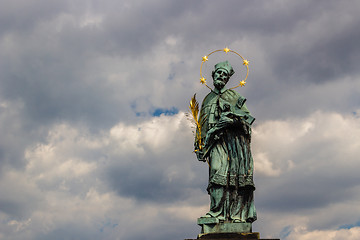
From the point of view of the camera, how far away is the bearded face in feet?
65.2

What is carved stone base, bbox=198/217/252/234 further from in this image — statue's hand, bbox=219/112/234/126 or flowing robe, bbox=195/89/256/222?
statue's hand, bbox=219/112/234/126

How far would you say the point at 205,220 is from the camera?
18.0 metres

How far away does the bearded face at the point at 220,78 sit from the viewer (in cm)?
1988

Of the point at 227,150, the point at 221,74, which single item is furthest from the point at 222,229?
the point at 221,74

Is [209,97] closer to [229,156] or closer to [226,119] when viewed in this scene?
[226,119]

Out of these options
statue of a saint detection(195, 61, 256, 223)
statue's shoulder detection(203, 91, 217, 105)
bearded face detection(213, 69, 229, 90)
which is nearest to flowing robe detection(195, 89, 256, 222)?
statue of a saint detection(195, 61, 256, 223)

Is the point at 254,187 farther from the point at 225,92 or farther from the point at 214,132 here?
the point at 225,92

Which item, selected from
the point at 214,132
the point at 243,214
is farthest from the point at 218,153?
the point at 243,214

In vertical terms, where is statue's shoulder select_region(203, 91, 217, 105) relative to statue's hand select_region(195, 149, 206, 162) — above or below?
above

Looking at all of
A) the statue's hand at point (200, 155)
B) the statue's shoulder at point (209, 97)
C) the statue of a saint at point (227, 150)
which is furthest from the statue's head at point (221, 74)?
the statue's hand at point (200, 155)

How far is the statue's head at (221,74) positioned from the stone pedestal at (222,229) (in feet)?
15.7

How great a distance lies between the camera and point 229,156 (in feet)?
62.4

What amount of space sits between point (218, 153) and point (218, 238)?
9.70 ft

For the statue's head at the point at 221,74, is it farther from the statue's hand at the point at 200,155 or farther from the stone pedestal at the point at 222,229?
the stone pedestal at the point at 222,229
